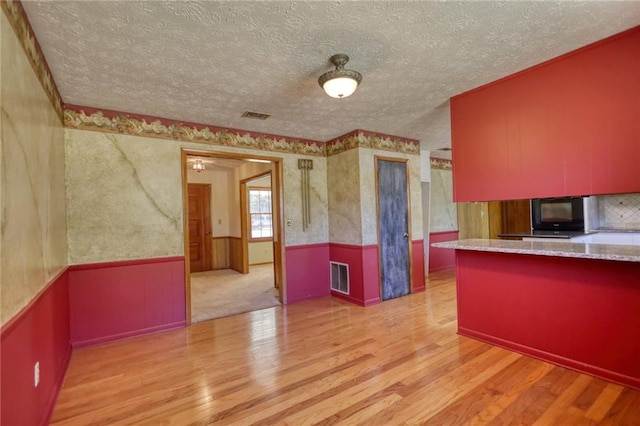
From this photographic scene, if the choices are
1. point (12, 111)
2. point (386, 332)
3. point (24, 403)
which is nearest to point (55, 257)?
point (24, 403)

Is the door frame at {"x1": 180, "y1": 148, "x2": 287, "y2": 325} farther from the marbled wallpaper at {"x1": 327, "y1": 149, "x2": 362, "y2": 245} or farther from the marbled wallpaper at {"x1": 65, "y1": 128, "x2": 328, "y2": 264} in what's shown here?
the marbled wallpaper at {"x1": 327, "y1": 149, "x2": 362, "y2": 245}

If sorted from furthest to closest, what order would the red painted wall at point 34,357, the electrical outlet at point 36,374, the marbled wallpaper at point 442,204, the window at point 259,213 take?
the window at point 259,213
the marbled wallpaper at point 442,204
the electrical outlet at point 36,374
the red painted wall at point 34,357

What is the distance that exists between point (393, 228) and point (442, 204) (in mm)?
2599

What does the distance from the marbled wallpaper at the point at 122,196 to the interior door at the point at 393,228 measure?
244 centimetres

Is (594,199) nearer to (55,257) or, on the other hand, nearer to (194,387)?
(194,387)

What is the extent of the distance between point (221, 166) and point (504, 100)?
5.82m

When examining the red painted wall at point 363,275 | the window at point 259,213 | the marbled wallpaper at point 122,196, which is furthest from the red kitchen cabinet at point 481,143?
the window at point 259,213

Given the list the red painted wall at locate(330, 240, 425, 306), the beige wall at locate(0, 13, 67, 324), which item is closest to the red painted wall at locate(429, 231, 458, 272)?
the red painted wall at locate(330, 240, 425, 306)

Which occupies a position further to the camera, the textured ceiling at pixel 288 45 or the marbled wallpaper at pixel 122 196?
the marbled wallpaper at pixel 122 196

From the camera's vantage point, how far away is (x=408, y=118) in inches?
153

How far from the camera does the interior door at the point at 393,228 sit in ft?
14.9

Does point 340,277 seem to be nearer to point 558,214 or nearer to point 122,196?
point 122,196

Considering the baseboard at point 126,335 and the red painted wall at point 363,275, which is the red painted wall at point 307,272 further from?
the baseboard at point 126,335

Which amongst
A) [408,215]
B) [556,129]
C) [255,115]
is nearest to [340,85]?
[255,115]
